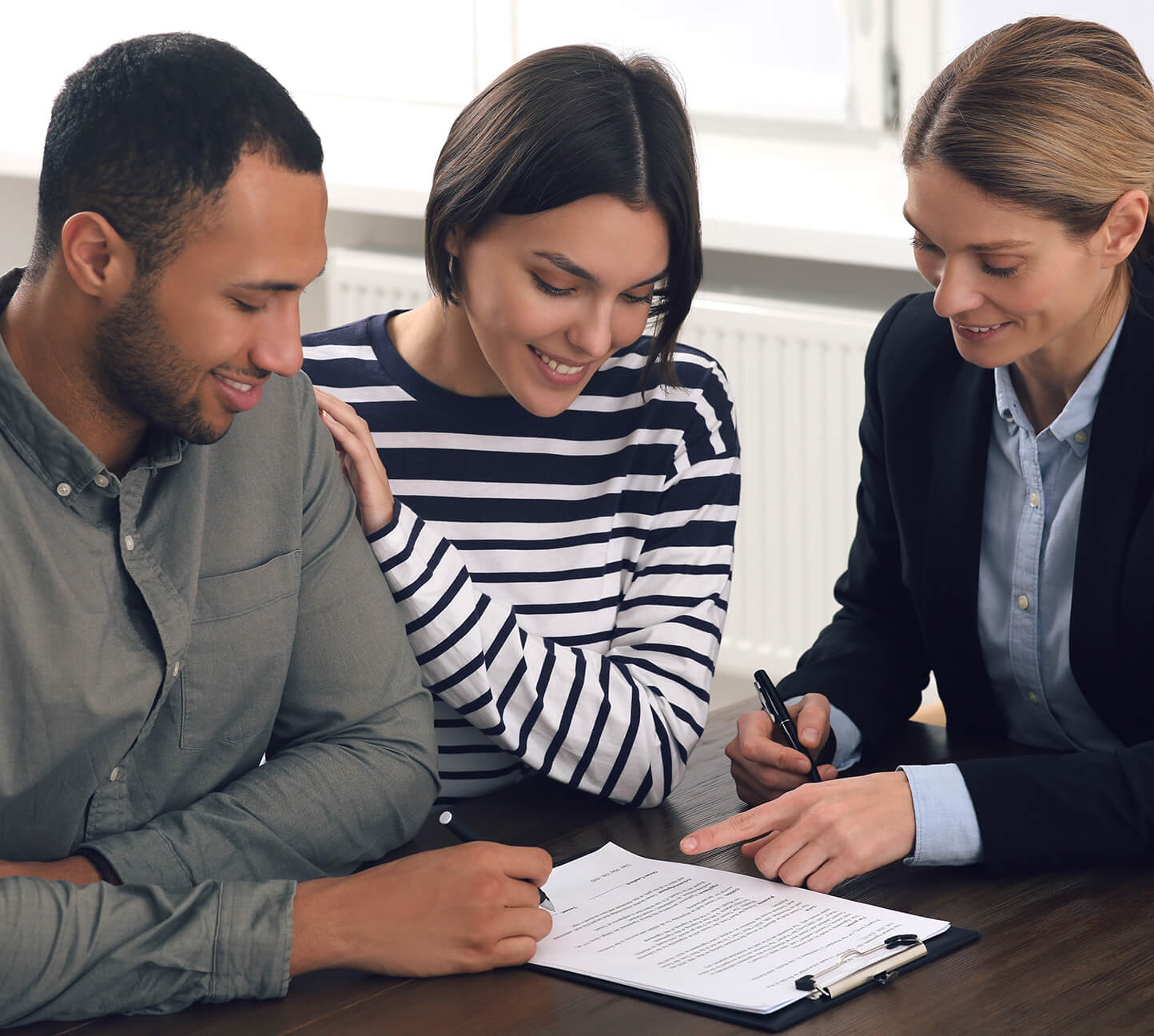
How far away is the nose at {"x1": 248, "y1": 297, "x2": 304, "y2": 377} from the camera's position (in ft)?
4.04

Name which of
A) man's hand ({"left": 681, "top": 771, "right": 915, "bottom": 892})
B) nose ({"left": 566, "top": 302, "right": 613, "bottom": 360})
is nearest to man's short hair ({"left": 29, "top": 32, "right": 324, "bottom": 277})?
nose ({"left": 566, "top": 302, "right": 613, "bottom": 360})

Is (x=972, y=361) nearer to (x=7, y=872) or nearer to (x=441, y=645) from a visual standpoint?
(x=441, y=645)

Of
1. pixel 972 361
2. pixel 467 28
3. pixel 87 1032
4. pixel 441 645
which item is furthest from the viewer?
pixel 467 28

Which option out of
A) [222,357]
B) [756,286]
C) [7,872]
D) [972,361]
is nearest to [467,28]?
[756,286]

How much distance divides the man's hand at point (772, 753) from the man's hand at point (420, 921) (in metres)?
0.36

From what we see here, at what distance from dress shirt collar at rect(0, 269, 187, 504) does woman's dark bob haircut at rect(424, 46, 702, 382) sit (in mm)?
489

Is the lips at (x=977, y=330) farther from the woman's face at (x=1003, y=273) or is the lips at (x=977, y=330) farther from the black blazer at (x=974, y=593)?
the black blazer at (x=974, y=593)

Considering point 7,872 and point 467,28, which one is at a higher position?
point 467,28

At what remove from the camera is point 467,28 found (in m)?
3.43

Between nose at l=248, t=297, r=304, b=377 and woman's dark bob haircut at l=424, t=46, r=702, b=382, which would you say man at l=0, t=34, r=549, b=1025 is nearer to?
nose at l=248, t=297, r=304, b=377

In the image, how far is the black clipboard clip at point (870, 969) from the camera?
3.60 ft

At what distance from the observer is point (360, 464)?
56.9 inches

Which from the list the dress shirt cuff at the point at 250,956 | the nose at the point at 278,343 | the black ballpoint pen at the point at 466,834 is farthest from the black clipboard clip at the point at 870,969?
the nose at the point at 278,343

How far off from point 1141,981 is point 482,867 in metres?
0.47
